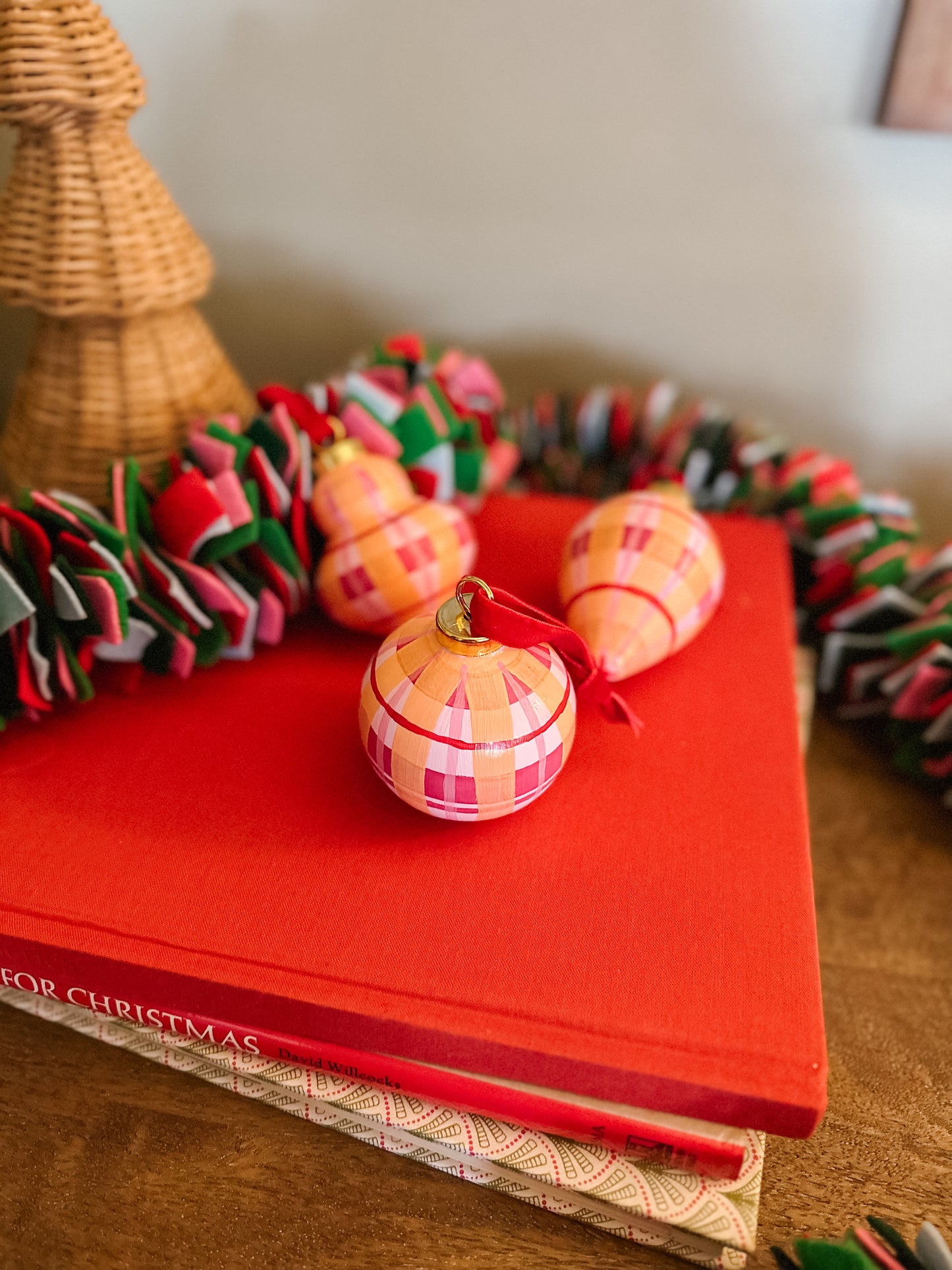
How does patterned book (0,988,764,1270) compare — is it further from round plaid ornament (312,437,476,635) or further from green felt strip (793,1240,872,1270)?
round plaid ornament (312,437,476,635)

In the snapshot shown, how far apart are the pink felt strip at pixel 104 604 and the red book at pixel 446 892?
8cm

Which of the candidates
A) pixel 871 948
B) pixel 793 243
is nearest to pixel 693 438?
pixel 793 243

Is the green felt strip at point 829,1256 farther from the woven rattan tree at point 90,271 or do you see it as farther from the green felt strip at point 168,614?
the woven rattan tree at point 90,271

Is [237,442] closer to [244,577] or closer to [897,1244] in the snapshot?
[244,577]

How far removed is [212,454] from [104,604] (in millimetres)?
127

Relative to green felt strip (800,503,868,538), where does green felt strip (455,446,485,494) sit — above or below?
above

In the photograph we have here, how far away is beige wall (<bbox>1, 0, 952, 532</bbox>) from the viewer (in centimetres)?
72

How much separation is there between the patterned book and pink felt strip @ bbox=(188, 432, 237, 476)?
13.5 inches

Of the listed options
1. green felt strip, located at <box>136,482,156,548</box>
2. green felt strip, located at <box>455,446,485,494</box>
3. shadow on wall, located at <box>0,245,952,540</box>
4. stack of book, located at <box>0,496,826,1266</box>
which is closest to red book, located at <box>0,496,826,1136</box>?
stack of book, located at <box>0,496,826,1266</box>

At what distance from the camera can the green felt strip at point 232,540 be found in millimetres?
565

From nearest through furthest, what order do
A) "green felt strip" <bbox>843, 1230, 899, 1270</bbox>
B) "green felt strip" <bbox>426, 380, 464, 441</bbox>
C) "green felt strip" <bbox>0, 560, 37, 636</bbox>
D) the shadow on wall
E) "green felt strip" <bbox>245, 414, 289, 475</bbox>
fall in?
"green felt strip" <bbox>843, 1230, 899, 1270</bbox>, "green felt strip" <bbox>0, 560, 37, 636</bbox>, "green felt strip" <bbox>245, 414, 289, 475</bbox>, "green felt strip" <bbox>426, 380, 464, 441</bbox>, the shadow on wall

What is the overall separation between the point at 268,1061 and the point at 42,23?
0.62 metres

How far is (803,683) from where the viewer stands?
732mm

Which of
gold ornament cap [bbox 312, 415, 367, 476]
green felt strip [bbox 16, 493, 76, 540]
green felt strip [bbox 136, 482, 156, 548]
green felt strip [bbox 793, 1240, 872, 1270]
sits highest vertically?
gold ornament cap [bbox 312, 415, 367, 476]
